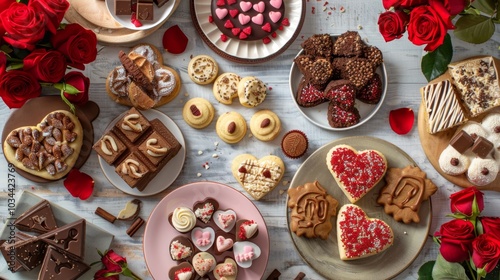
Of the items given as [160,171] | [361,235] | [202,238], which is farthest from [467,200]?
[160,171]

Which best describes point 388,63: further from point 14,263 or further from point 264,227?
point 14,263

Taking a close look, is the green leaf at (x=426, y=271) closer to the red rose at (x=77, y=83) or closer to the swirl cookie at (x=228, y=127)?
the swirl cookie at (x=228, y=127)

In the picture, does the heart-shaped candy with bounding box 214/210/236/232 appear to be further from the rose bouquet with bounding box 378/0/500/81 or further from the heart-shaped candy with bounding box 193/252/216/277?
the rose bouquet with bounding box 378/0/500/81

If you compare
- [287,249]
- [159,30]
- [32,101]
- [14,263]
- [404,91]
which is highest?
[159,30]

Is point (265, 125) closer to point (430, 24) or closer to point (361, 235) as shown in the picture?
point (361, 235)

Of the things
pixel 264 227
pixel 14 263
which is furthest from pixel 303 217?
pixel 14 263

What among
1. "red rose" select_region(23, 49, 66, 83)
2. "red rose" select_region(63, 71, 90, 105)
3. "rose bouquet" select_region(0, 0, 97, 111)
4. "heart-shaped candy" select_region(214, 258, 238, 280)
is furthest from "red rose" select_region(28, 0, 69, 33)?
"heart-shaped candy" select_region(214, 258, 238, 280)

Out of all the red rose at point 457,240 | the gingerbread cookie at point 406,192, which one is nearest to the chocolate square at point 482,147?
the gingerbread cookie at point 406,192
